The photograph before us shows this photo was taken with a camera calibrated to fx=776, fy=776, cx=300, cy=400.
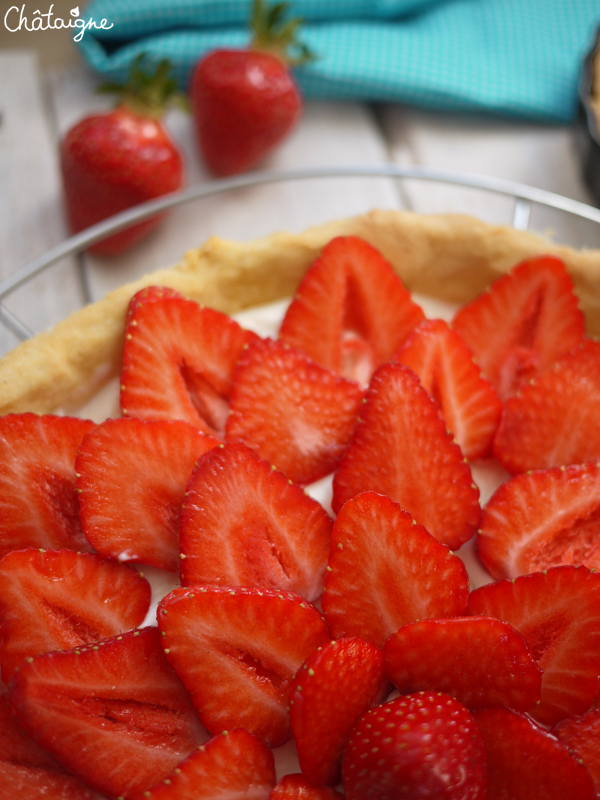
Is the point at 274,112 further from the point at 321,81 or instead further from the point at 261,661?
the point at 261,661

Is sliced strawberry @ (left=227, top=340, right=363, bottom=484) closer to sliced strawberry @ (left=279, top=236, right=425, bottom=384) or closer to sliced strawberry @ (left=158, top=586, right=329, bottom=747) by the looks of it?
sliced strawberry @ (left=279, top=236, right=425, bottom=384)

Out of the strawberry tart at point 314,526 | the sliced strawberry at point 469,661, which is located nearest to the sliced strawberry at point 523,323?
the strawberry tart at point 314,526

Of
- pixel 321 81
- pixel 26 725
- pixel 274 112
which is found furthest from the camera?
pixel 321 81

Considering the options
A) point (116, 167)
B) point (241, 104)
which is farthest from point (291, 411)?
point (241, 104)

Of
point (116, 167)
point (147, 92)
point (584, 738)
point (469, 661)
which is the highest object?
point (147, 92)

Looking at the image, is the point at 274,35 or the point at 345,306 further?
the point at 274,35

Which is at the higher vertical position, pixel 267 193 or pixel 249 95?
pixel 249 95

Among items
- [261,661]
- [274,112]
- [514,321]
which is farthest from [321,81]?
[261,661]

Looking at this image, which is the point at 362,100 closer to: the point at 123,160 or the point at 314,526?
the point at 123,160
